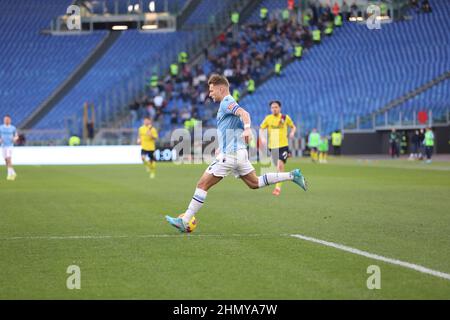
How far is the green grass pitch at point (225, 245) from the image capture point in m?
7.89

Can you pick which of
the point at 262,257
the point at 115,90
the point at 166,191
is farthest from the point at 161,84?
the point at 262,257

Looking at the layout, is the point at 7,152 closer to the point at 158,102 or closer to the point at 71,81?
the point at 158,102

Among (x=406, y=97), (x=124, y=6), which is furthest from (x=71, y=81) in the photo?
(x=406, y=97)

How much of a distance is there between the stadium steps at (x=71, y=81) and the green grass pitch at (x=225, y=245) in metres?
34.5

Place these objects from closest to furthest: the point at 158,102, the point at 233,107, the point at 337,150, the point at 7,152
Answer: the point at 233,107, the point at 7,152, the point at 337,150, the point at 158,102

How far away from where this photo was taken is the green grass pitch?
7.89 m

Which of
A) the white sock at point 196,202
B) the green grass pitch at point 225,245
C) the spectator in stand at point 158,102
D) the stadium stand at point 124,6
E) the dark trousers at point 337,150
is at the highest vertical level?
the stadium stand at point 124,6

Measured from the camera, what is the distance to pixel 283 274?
860 cm

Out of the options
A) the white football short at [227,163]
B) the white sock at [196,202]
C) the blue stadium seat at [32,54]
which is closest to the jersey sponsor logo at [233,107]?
the white football short at [227,163]

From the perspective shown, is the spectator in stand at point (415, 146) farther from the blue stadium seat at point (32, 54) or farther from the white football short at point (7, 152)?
the white football short at point (7, 152)

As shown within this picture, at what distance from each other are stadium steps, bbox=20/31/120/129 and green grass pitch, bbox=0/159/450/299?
113 ft

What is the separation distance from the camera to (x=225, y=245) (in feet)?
35.8

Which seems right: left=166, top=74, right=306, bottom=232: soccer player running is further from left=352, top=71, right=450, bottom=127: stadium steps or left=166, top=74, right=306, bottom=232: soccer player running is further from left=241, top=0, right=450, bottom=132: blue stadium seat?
left=352, top=71, right=450, bottom=127: stadium steps

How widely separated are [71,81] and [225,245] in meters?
48.0
